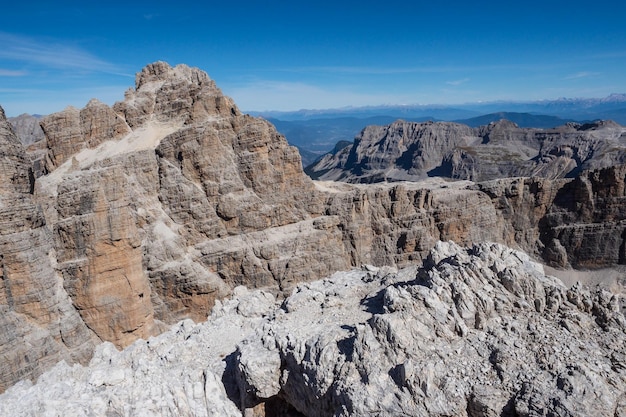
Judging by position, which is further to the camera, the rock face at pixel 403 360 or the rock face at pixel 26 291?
the rock face at pixel 26 291

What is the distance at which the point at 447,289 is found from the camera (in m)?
19.3

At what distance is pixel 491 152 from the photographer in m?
161

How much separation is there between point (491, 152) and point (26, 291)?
517 feet

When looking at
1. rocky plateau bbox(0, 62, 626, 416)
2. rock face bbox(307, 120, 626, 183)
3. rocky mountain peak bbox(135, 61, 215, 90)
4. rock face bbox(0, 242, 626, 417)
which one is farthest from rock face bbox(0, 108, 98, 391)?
rock face bbox(307, 120, 626, 183)

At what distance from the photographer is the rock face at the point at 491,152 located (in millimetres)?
134000

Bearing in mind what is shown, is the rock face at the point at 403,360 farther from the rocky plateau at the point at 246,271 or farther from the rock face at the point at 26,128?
the rock face at the point at 26,128

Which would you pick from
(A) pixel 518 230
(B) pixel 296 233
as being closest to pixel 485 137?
(A) pixel 518 230

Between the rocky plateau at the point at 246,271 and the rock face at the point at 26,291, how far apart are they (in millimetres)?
139

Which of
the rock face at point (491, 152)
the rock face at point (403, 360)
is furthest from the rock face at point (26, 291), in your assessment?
the rock face at point (491, 152)

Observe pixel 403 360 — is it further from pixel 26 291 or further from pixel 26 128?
pixel 26 128

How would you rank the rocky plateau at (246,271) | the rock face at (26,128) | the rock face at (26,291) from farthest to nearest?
the rock face at (26,128) → the rock face at (26,291) → the rocky plateau at (246,271)

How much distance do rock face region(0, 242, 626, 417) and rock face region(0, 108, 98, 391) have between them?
465 inches

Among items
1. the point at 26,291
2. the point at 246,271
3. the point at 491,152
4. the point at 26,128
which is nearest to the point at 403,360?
the point at 26,291

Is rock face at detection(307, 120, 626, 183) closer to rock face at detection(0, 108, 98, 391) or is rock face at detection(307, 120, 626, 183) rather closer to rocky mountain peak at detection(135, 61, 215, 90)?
rocky mountain peak at detection(135, 61, 215, 90)
